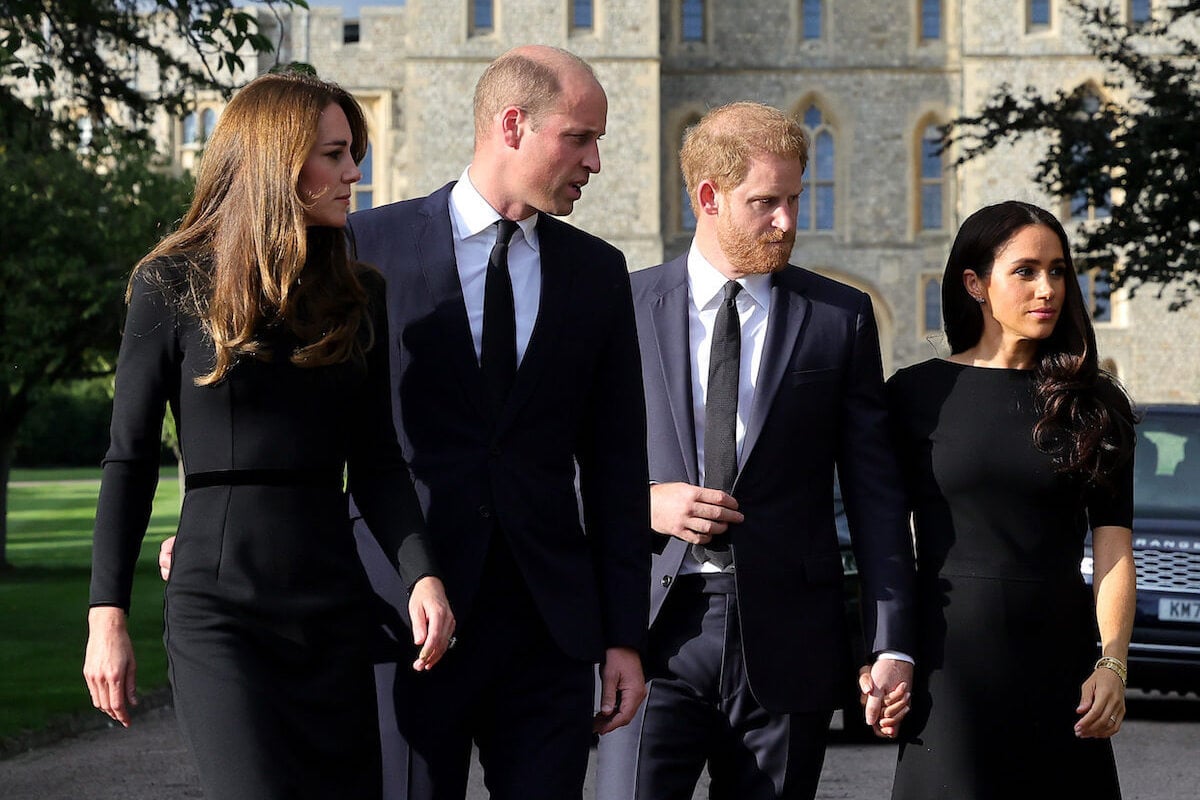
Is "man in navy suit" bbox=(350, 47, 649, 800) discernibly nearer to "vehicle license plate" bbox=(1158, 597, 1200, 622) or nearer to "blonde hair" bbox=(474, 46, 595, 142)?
"blonde hair" bbox=(474, 46, 595, 142)

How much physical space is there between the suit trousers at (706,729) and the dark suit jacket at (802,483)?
0.19ft

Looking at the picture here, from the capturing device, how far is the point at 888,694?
12.2ft

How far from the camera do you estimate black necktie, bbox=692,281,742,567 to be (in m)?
3.85

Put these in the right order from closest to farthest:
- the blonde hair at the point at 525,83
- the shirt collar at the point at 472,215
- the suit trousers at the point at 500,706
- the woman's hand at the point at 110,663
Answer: the woman's hand at the point at 110,663 → the suit trousers at the point at 500,706 → the blonde hair at the point at 525,83 → the shirt collar at the point at 472,215

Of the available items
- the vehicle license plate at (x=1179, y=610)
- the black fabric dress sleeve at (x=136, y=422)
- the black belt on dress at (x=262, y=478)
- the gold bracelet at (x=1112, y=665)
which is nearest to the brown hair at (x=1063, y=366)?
the gold bracelet at (x=1112, y=665)

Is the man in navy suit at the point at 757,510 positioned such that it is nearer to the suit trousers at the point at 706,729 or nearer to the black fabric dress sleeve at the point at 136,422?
the suit trousers at the point at 706,729

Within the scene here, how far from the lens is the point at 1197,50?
56.6 ft

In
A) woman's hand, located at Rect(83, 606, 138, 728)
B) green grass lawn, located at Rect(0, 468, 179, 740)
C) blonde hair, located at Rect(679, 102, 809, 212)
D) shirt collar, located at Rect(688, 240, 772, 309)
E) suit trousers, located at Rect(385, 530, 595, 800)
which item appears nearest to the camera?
woman's hand, located at Rect(83, 606, 138, 728)

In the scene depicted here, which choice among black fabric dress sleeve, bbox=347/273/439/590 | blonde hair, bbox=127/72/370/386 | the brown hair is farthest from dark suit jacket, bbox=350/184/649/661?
the brown hair

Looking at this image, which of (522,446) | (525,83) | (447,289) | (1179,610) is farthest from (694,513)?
(1179,610)

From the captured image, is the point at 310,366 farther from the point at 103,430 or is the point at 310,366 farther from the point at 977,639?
the point at 103,430

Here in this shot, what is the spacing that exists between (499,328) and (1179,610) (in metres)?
6.64

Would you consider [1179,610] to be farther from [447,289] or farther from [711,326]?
[447,289]

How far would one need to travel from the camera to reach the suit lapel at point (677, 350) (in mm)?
3900
